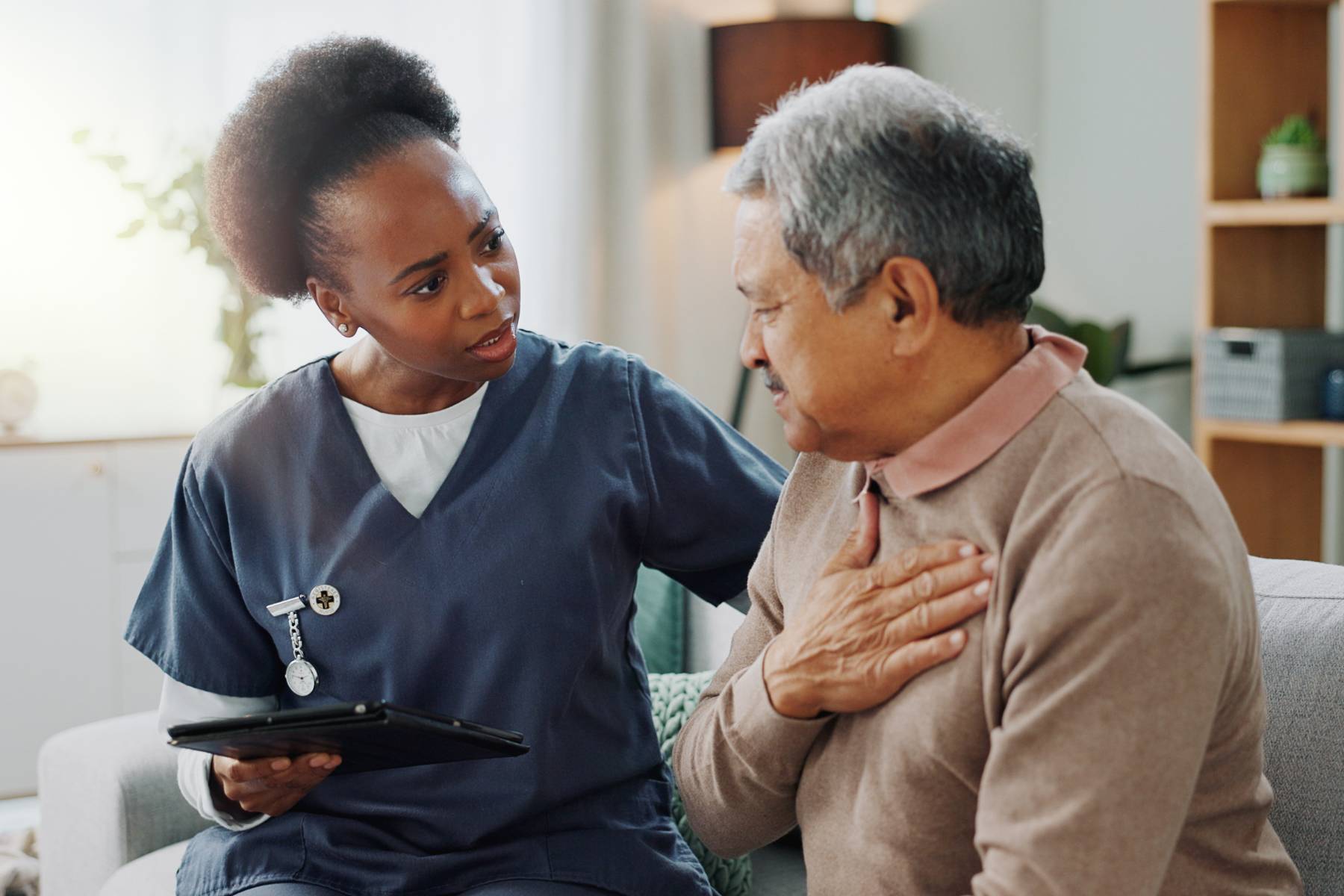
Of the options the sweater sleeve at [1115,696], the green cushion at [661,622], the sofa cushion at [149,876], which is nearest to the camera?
the sweater sleeve at [1115,696]

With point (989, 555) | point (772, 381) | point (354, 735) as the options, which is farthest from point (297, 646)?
point (989, 555)

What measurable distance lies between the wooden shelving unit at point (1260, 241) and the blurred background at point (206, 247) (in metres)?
0.01

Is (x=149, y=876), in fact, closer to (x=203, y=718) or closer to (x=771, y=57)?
(x=203, y=718)

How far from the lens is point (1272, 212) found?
294cm

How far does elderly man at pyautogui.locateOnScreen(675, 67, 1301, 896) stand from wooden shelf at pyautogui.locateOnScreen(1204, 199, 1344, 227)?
2.10m

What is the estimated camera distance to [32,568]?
3096 mm

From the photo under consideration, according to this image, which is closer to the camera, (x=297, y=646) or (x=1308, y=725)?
(x=1308, y=725)

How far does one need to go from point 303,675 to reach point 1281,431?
2.31 m

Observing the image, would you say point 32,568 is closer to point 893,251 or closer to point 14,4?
point 14,4

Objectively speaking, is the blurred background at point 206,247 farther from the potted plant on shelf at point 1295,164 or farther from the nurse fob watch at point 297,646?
the nurse fob watch at point 297,646

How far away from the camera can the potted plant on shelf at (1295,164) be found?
2.96m

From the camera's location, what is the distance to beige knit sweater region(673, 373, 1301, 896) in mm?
884

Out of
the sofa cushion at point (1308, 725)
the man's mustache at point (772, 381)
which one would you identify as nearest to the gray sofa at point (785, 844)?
the sofa cushion at point (1308, 725)

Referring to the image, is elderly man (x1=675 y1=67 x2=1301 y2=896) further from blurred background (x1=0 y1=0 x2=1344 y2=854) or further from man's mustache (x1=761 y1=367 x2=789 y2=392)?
blurred background (x1=0 y1=0 x2=1344 y2=854)
